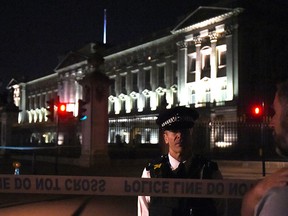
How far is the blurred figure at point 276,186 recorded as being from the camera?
1237mm

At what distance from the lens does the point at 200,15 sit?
56375 millimetres

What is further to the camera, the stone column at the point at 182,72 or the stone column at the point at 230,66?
the stone column at the point at 182,72

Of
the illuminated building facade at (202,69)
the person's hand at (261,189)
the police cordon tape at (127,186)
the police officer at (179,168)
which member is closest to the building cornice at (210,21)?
the illuminated building facade at (202,69)

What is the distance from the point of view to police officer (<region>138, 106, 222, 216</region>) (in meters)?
2.68

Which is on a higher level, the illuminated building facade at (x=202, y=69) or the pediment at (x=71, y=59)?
the pediment at (x=71, y=59)

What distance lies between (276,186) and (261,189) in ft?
0.22

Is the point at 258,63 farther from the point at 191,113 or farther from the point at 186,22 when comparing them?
the point at 191,113

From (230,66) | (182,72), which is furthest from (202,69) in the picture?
(230,66)

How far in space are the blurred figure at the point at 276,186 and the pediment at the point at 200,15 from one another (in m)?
51.8

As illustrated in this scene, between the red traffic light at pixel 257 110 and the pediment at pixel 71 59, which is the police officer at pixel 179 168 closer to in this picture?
the red traffic light at pixel 257 110

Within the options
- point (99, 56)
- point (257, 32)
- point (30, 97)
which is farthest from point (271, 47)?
point (30, 97)

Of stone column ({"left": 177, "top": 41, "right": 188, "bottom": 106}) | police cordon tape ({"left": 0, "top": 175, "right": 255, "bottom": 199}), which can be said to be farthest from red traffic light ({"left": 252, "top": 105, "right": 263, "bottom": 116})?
stone column ({"left": 177, "top": 41, "right": 188, "bottom": 106})

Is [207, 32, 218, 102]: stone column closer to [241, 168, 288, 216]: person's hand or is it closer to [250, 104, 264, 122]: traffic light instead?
[250, 104, 264, 122]: traffic light

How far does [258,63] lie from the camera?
169 feet
